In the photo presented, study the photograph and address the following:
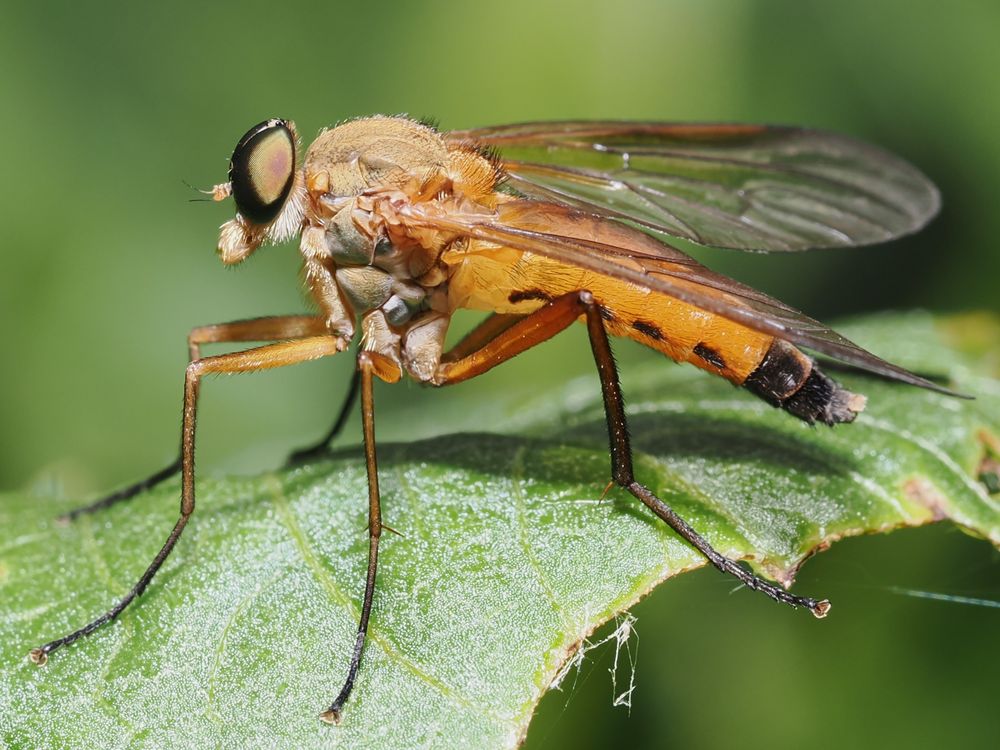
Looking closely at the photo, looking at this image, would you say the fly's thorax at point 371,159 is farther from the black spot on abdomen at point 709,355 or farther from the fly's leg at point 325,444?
the black spot on abdomen at point 709,355

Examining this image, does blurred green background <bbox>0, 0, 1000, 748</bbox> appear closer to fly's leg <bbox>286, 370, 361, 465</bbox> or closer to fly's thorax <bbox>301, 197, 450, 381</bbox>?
fly's leg <bbox>286, 370, 361, 465</bbox>

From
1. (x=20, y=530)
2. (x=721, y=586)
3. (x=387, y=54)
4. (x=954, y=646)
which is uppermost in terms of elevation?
(x=387, y=54)

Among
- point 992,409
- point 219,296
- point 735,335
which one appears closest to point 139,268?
point 219,296

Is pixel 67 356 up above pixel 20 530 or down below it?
below

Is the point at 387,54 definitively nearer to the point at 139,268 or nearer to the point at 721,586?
the point at 139,268

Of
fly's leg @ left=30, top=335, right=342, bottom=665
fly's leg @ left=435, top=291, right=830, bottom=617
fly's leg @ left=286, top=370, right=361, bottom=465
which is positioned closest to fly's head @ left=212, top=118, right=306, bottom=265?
fly's leg @ left=30, top=335, right=342, bottom=665

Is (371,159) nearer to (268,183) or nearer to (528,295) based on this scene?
(268,183)

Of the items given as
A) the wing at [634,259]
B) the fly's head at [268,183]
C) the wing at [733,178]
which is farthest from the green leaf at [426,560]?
the fly's head at [268,183]
